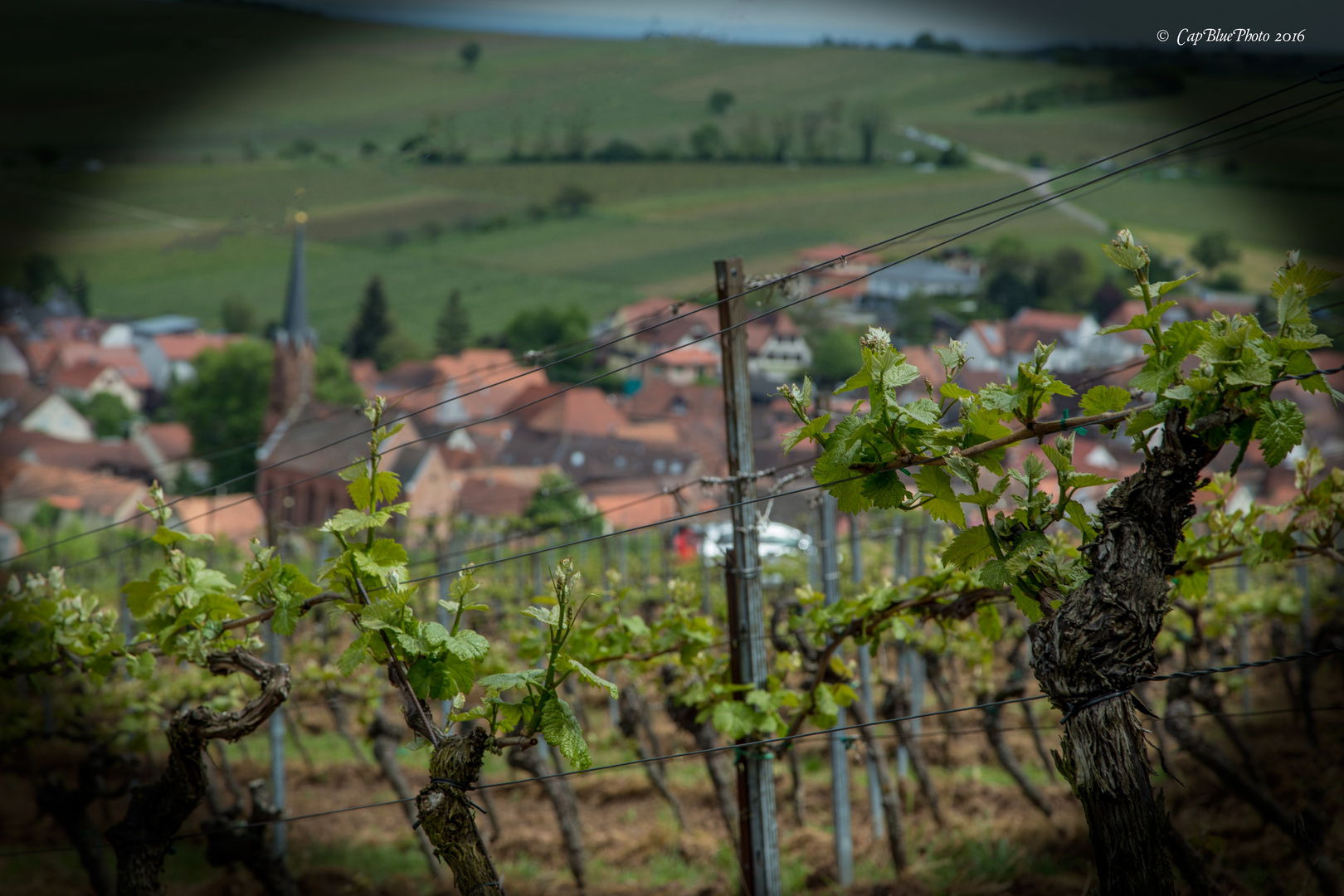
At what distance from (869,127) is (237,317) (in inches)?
2183

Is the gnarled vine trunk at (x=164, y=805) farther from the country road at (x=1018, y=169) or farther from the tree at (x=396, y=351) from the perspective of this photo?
the country road at (x=1018, y=169)

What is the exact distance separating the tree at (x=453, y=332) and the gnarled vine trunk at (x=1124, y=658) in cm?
7640

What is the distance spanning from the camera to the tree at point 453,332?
7806 centimetres

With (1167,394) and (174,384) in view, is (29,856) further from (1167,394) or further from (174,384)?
(174,384)

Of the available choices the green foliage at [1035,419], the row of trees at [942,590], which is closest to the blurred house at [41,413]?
the row of trees at [942,590]

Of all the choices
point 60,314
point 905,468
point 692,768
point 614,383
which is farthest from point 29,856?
point 60,314

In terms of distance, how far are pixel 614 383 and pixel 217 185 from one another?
1808 inches

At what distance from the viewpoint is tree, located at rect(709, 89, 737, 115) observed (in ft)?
306

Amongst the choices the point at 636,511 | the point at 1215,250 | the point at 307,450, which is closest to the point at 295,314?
the point at 307,450

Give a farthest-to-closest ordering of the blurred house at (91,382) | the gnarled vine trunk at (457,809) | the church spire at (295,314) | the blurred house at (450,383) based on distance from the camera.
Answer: the blurred house at (91,382) → the blurred house at (450,383) → the church spire at (295,314) → the gnarled vine trunk at (457,809)

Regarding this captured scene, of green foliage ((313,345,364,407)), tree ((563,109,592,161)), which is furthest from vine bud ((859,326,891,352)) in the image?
tree ((563,109,592,161))

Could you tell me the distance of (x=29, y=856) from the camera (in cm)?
1082

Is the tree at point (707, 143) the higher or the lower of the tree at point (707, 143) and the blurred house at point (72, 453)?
the higher

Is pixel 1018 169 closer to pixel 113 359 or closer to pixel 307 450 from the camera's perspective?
pixel 307 450
